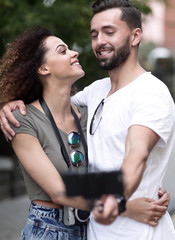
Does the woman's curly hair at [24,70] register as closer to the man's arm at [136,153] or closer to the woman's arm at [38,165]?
the woman's arm at [38,165]

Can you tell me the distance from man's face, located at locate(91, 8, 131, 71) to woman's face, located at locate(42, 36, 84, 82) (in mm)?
419

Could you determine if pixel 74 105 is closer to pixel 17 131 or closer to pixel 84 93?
pixel 84 93

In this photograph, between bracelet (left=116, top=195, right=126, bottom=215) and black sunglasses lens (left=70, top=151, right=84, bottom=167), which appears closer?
bracelet (left=116, top=195, right=126, bottom=215)

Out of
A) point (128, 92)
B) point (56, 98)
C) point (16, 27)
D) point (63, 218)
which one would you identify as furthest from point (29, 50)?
point (16, 27)

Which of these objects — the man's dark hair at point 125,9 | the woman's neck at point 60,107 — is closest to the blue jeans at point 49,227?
the woman's neck at point 60,107

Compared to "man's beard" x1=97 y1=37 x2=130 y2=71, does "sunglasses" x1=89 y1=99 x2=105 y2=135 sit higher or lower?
lower

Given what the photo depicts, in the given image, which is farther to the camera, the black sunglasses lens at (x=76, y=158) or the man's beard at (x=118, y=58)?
the black sunglasses lens at (x=76, y=158)

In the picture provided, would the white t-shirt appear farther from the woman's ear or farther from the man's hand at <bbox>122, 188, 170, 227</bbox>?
the woman's ear

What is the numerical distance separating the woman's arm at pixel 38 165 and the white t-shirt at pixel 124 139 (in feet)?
0.75

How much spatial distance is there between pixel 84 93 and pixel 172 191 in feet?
3.49

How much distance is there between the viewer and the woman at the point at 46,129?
247 cm

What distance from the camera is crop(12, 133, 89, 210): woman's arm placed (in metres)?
2.43

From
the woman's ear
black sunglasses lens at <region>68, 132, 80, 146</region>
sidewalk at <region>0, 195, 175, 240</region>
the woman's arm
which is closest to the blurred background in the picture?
sidewalk at <region>0, 195, 175, 240</region>

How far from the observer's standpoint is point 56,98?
9.61ft
